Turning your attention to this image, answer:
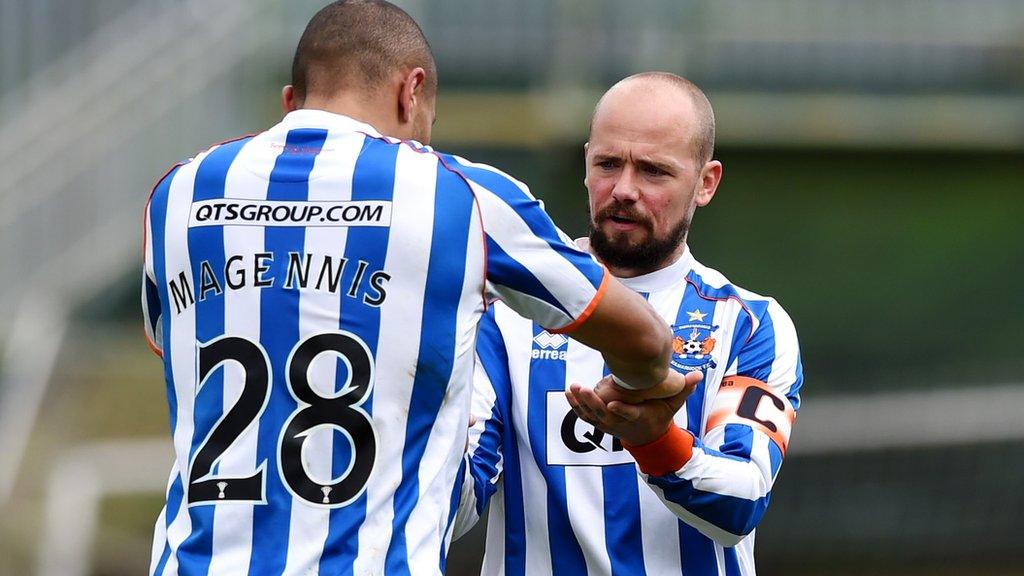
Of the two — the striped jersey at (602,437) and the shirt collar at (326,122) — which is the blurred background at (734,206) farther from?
the shirt collar at (326,122)

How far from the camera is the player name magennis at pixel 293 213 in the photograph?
8.36 ft

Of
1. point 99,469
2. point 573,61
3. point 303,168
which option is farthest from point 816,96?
point 303,168

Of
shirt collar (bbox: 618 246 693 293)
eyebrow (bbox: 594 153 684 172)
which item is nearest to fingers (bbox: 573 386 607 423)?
shirt collar (bbox: 618 246 693 293)

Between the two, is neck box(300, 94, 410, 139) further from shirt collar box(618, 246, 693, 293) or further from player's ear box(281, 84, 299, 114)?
shirt collar box(618, 246, 693, 293)

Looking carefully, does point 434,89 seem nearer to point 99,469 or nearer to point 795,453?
point 99,469

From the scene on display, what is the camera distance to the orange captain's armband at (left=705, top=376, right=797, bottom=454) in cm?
308

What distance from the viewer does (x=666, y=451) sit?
Result: 2.89 meters

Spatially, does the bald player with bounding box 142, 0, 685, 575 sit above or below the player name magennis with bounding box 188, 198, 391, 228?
below

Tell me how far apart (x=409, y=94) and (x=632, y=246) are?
72 centimetres

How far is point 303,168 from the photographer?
2598 mm

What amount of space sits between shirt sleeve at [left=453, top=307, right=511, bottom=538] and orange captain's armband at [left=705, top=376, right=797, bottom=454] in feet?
1.53

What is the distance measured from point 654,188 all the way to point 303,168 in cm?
98

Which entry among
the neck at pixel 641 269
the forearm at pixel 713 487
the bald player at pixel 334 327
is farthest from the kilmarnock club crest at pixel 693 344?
the bald player at pixel 334 327

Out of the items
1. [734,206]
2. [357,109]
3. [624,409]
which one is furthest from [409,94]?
[734,206]
